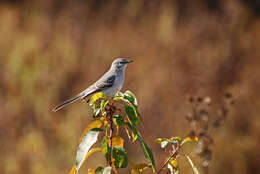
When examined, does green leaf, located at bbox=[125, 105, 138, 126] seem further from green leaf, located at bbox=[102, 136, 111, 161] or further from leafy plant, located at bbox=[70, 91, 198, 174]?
green leaf, located at bbox=[102, 136, 111, 161]

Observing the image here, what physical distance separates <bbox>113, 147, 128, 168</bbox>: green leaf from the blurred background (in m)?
4.46

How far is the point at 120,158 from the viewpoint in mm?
1835

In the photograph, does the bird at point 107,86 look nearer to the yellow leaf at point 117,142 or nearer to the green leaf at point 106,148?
the yellow leaf at point 117,142

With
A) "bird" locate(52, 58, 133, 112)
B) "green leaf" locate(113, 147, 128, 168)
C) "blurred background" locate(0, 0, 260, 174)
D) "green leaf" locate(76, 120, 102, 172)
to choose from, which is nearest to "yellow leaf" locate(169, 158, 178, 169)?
"green leaf" locate(113, 147, 128, 168)

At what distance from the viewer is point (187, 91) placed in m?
7.80

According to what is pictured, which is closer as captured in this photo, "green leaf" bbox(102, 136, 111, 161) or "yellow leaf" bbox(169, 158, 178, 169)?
"green leaf" bbox(102, 136, 111, 161)

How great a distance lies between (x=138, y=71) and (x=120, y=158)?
6770 millimetres

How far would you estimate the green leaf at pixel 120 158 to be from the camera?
1829 millimetres

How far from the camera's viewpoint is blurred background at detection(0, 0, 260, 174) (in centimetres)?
729

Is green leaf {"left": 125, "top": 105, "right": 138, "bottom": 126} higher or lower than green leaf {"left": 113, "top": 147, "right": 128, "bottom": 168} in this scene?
higher

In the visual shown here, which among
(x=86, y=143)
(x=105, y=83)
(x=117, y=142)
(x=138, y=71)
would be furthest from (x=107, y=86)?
(x=138, y=71)

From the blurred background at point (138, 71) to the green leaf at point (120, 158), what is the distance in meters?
4.46

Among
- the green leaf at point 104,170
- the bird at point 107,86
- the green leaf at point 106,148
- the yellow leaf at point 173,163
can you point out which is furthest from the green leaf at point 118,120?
the bird at point 107,86

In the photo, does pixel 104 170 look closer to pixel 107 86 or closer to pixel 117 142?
pixel 117 142
